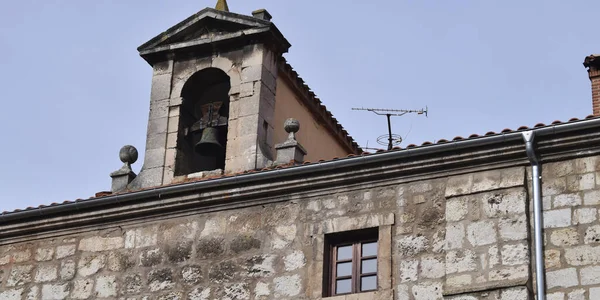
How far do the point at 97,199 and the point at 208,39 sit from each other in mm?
2895

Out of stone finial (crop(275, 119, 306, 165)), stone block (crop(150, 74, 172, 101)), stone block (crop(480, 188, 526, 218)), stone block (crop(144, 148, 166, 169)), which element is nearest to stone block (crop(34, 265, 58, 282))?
stone block (crop(144, 148, 166, 169))

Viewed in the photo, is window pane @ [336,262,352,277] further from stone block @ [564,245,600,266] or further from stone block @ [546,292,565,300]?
stone block @ [564,245,600,266]

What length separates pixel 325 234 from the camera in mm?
13867

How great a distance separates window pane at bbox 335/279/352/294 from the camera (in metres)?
13.5

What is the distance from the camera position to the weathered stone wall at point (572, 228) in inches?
491

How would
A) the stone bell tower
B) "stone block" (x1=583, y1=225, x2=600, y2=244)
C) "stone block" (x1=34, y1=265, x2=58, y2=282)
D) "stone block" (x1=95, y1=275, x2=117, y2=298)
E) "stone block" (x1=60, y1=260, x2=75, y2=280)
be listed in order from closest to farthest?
"stone block" (x1=583, y1=225, x2=600, y2=244)
"stone block" (x1=95, y1=275, x2=117, y2=298)
"stone block" (x1=60, y1=260, x2=75, y2=280)
"stone block" (x1=34, y1=265, x2=58, y2=282)
the stone bell tower

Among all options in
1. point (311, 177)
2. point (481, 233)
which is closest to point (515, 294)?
point (481, 233)

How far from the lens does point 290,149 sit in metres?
15.4

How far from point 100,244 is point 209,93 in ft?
9.91

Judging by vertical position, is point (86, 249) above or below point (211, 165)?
below

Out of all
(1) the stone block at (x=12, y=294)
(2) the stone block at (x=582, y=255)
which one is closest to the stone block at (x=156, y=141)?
(1) the stone block at (x=12, y=294)

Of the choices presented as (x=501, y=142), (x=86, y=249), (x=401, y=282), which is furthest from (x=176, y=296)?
(x=501, y=142)

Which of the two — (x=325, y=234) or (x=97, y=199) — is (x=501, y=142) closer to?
(x=325, y=234)

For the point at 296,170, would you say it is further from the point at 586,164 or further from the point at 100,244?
the point at 586,164
